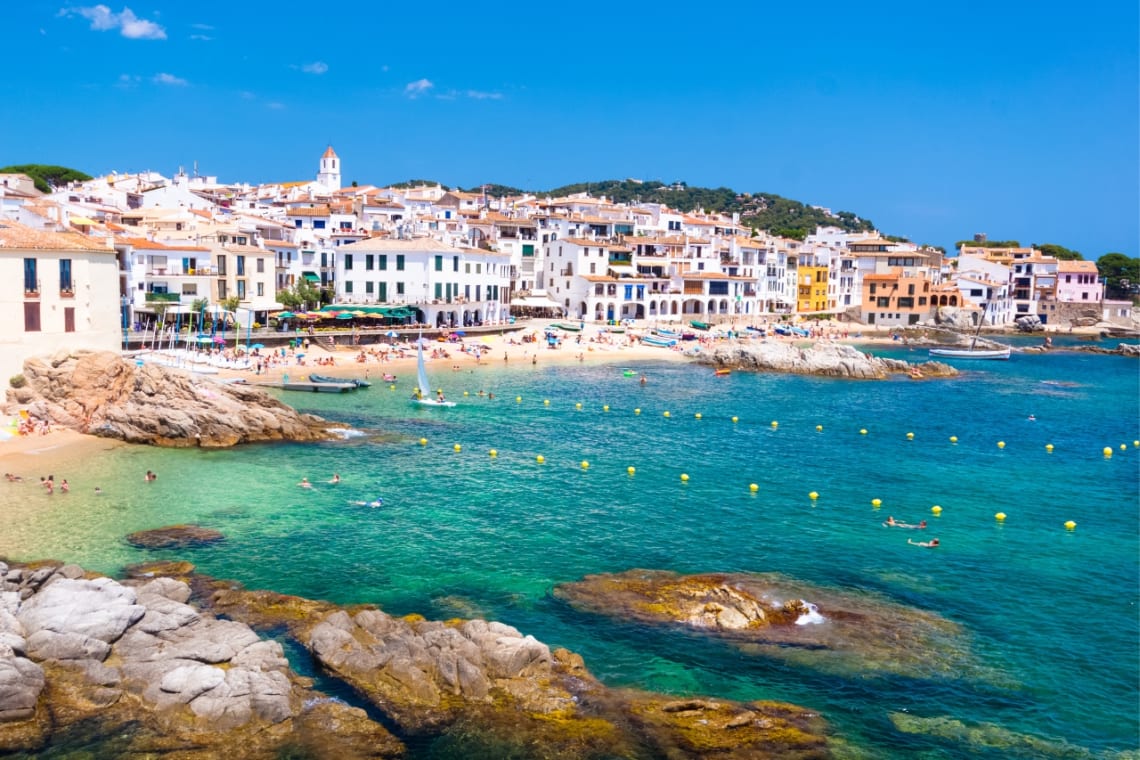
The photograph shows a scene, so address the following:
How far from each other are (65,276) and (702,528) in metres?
34.3

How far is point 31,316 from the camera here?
146 ft

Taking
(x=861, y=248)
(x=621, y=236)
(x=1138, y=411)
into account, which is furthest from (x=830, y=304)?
(x=1138, y=411)

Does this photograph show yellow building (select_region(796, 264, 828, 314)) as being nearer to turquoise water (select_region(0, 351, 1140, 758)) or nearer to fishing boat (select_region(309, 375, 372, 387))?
turquoise water (select_region(0, 351, 1140, 758))

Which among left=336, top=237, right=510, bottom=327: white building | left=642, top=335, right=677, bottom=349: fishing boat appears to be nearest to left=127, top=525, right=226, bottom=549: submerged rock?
left=336, top=237, right=510, bottom=327: white building

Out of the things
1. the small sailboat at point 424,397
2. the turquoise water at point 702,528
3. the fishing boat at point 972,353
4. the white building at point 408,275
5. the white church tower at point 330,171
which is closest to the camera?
the turquoise water at point 702,528

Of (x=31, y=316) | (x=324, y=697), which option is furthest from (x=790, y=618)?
(x=31, y=316)

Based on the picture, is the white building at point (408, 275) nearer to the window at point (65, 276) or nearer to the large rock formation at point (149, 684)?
Answer: the window at point (65, 276)

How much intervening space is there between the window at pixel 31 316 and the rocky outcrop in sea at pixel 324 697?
27.2 meters

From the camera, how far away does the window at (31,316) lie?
4434 centimetres

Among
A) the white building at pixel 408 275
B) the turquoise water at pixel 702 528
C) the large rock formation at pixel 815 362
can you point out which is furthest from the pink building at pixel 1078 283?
the white building at pixel 408 275

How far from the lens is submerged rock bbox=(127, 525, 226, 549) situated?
28141 millimetres

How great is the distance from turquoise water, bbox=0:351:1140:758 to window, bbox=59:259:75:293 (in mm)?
10521

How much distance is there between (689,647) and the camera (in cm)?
2175

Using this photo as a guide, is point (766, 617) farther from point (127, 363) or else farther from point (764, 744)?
point (127, 363)
